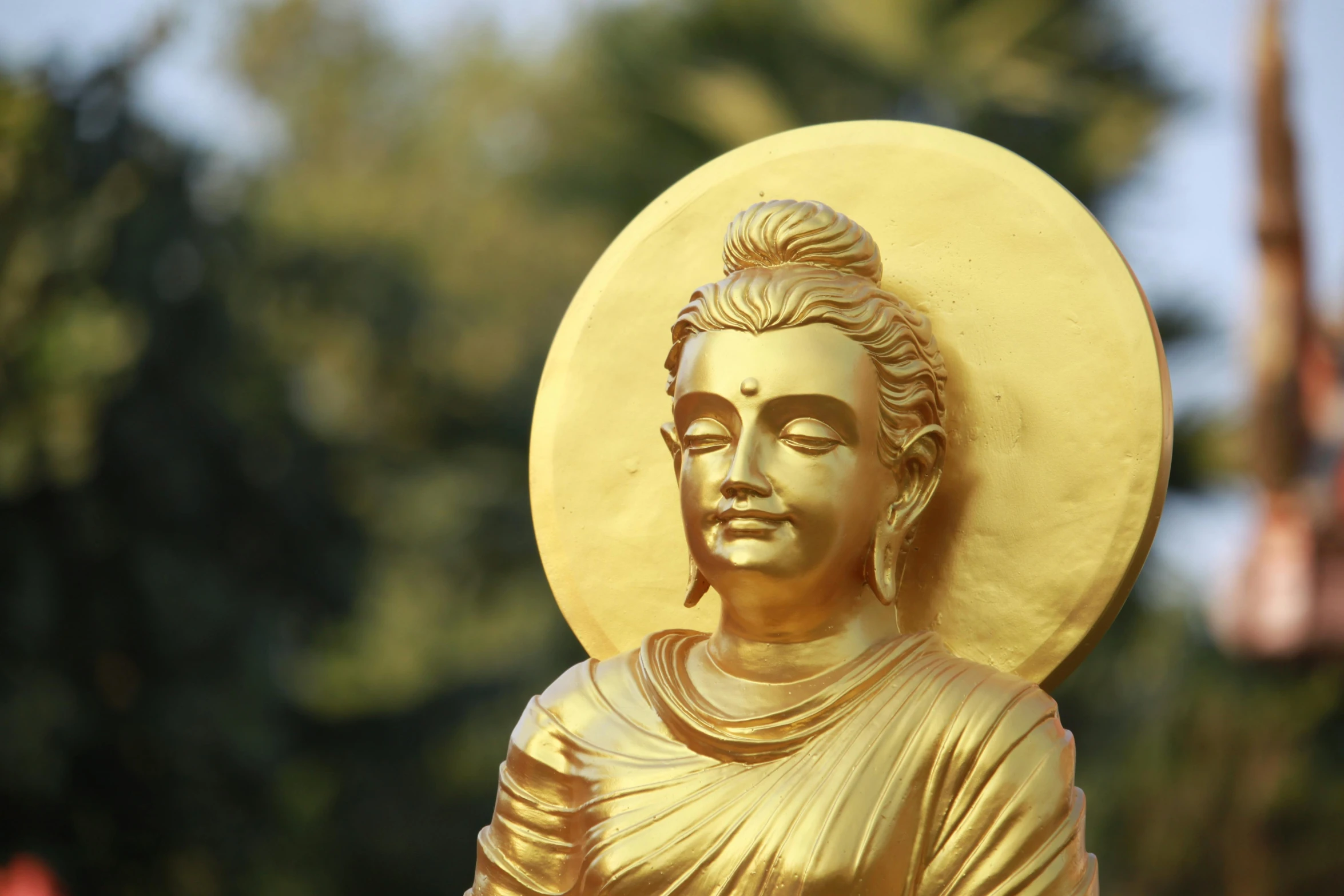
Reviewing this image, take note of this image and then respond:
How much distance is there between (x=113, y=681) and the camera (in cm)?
1155

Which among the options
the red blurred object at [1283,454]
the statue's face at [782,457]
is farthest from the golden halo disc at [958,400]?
the red blurred object at [1283,454]

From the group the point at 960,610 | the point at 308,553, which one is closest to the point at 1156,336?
the point at 960,610

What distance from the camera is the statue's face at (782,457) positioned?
8.66 ft

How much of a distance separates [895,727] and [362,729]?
11178 millimetres

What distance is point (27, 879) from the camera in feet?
34.6

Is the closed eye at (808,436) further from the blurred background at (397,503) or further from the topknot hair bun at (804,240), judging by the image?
the blurred background at (397,503)

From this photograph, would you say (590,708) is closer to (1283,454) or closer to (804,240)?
(804,240)

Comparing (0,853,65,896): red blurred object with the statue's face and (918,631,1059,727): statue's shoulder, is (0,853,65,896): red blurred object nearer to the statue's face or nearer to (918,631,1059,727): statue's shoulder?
the statue's face

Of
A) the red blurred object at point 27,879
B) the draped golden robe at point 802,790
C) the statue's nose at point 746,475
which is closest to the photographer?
the draped golden robe at point 802,790

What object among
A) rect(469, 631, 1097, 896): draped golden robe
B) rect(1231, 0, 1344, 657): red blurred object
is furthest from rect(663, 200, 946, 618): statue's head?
rect(1231, 0, 1344, 657): red blurred object

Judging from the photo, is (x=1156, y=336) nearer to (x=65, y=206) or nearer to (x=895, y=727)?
(x=895, y=727)

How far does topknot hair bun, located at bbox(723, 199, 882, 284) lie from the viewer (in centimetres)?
275

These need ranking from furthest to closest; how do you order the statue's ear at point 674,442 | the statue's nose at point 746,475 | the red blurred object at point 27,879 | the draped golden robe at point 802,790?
1. the red blurred object at point 27,879
2. the statue's ear at point 674,442
3. the statue's nose at point 746,475
4. the draped golden robe at point 802,790

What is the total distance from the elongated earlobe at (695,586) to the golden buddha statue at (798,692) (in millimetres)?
12
